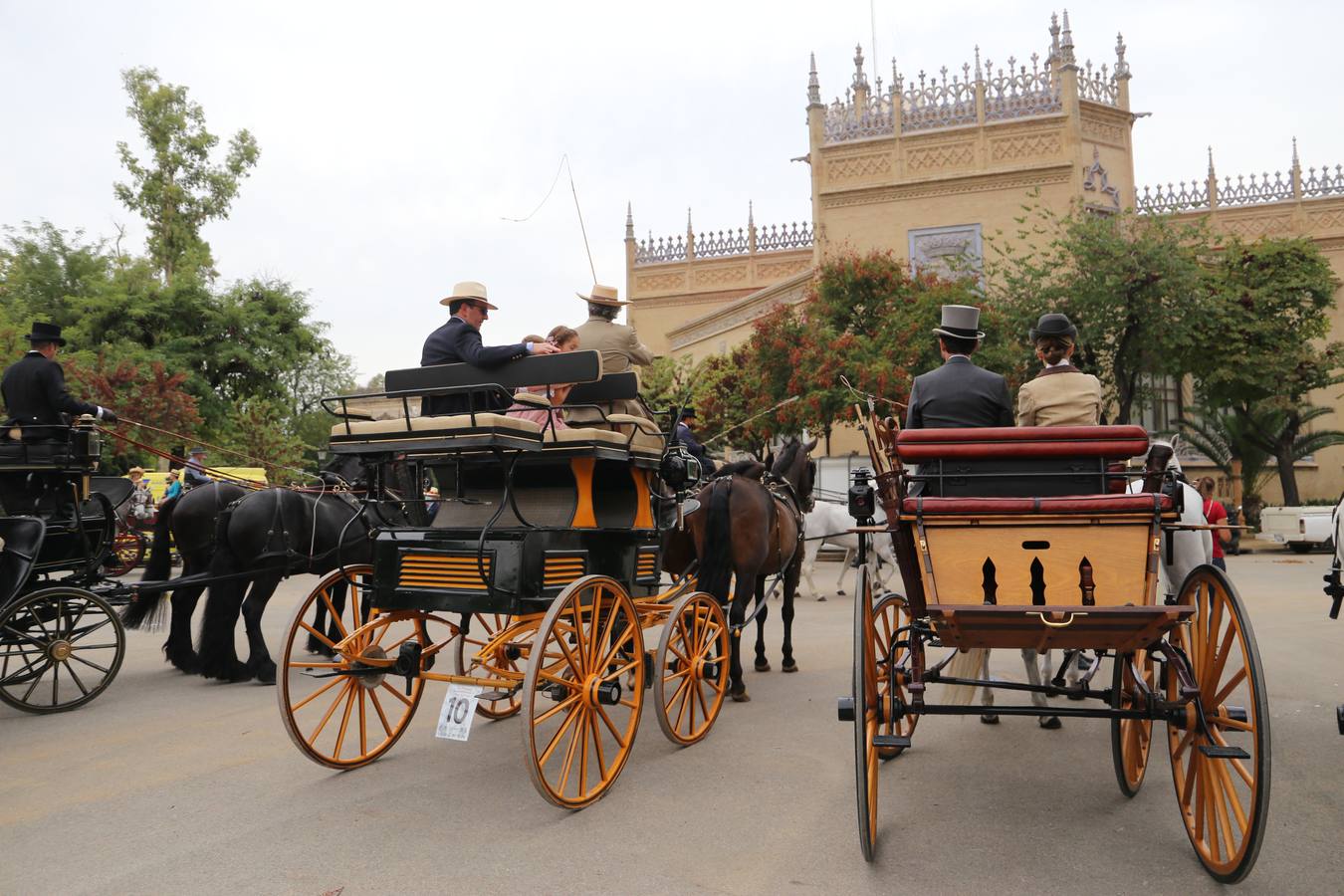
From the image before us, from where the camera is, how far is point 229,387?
1102 inches

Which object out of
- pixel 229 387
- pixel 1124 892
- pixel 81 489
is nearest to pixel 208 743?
pixel 81 489

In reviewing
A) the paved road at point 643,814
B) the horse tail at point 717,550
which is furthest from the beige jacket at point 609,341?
the paved road at point 643,814

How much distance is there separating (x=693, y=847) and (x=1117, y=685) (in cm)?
207

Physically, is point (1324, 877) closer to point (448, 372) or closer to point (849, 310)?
point (448, 372)

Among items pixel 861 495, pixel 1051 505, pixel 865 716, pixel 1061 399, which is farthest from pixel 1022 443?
pixel 1061 399

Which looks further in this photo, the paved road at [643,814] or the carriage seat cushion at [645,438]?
the carriage seat cushion at [645,438]

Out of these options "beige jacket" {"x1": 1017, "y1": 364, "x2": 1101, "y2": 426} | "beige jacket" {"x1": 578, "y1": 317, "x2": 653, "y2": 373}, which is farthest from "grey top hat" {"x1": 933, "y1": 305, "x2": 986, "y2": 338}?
"beige jacket" {"x1": 578, "y1": 317, "x2": 653, "y2": 373}

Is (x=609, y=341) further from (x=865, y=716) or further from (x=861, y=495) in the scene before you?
(x=865, y=716)

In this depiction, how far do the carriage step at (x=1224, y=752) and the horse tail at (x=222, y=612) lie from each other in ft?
22.0

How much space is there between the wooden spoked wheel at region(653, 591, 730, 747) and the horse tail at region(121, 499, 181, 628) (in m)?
4.64

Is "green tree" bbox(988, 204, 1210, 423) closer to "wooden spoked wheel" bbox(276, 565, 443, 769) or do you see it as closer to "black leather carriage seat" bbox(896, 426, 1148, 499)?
"black leather carriage seat" bbox(896, 426, 1148, 499)

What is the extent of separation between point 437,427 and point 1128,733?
140 inches

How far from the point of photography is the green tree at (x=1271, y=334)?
21.2m

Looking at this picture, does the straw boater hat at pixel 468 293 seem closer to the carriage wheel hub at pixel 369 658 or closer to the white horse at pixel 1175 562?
the carriage wheel hub at pixel 369 658
